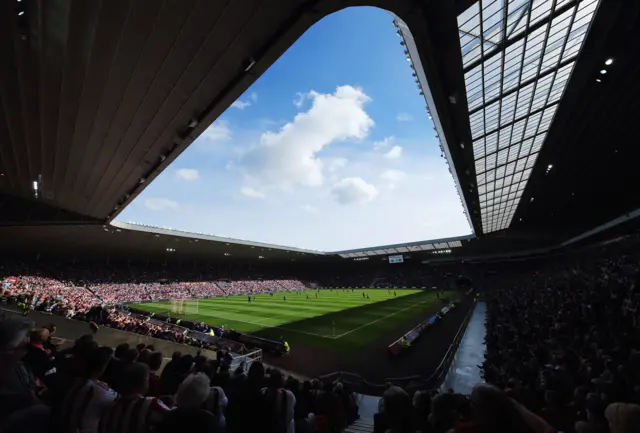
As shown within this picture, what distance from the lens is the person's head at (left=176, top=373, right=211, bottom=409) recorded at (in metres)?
2.22

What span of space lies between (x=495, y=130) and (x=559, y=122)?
88.2 inches

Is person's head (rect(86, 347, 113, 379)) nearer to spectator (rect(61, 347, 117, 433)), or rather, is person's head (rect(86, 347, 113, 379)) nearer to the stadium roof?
spectator (rect(61, 347, 117, 433))

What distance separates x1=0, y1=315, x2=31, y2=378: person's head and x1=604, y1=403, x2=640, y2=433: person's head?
15.8 feet

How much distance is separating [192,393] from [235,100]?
26.2 ft

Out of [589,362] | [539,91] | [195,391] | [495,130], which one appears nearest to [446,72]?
[539,91]

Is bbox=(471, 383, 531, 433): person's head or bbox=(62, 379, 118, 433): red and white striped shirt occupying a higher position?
bbox=(471, 383, 531, 433): person's head

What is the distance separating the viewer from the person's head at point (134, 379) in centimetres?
241

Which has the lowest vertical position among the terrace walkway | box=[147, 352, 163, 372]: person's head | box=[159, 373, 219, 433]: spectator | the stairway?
the terrace walkway

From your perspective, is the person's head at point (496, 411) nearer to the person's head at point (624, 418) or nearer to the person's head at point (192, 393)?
the person's head at point (624, 418)

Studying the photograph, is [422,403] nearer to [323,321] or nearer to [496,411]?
[496,411]

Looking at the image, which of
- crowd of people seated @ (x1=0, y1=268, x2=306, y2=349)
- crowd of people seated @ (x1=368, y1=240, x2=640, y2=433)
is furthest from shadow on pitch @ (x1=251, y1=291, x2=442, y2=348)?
crowd of people seated @ (x1=368, y1=240, x2=640, y2=433)

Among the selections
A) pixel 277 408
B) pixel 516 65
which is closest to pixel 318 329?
pixel 516 65

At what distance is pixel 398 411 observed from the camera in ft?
8.52

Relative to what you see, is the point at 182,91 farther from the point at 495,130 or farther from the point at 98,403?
the point at 495,130
